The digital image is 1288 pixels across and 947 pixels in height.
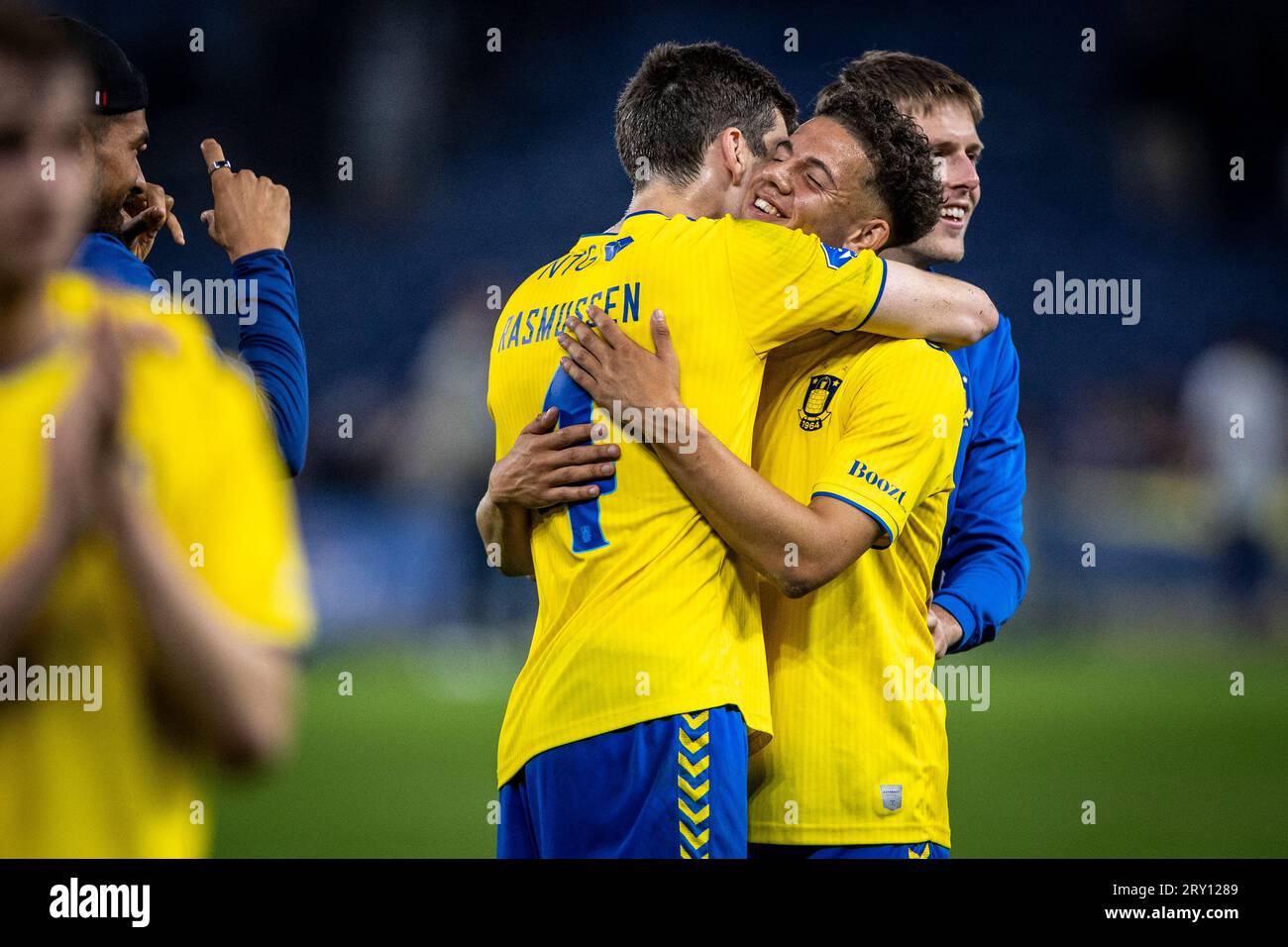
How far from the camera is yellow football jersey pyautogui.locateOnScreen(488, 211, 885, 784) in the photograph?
229 centimetres

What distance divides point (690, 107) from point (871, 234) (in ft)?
1.45

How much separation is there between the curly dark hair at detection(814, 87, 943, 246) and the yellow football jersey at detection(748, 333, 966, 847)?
12.8 inches

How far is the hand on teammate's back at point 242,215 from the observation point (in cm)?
258

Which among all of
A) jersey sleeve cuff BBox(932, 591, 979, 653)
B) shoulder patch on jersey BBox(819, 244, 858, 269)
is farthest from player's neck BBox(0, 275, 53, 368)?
jersey sleeve cuff BBox(932, 591, 979, 653)

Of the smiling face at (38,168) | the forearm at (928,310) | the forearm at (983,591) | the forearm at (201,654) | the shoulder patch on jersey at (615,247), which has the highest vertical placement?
the shoulder patch on jersey at (615,247)

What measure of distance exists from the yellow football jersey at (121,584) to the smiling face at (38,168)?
7 cm

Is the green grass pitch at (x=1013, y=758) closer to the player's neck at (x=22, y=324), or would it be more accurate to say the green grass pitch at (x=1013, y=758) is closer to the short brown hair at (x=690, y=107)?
the short brown hair at (x=690, y=107)

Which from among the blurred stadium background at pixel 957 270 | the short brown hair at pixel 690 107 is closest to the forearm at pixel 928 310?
the short brown hair at pixel 690 107

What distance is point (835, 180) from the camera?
2.68 metres

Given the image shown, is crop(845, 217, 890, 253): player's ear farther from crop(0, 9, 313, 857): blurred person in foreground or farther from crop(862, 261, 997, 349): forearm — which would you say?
crop(0, 9, 313, 857): blurred person in foreground

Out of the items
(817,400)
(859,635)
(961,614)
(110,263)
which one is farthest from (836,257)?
(110,263)
